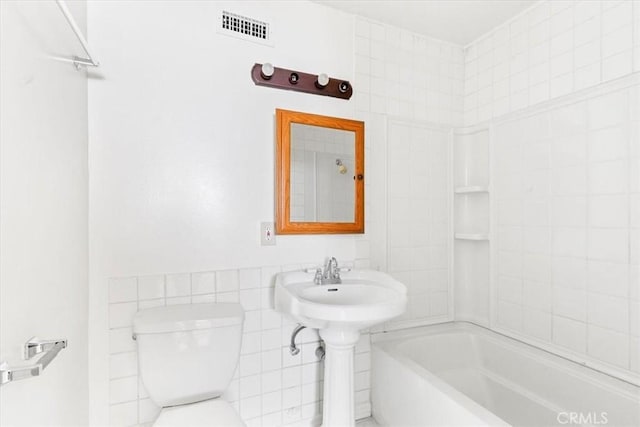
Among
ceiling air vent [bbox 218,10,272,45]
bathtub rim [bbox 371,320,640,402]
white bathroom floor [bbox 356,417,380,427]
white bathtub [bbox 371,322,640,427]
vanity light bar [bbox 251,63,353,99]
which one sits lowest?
white bathroom floor [bbox 356,417,380,427]

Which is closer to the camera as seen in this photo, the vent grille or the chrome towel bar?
the chrome towel bar

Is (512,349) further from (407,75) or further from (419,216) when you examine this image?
(407,75)

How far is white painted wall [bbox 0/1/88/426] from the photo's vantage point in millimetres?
724

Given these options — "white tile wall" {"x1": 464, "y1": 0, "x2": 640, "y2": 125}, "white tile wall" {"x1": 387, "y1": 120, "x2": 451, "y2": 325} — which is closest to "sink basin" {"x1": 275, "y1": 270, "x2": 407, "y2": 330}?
"white tile wall" {"x1": 387, "y1": 120, "x2": 451, "y2": 325}

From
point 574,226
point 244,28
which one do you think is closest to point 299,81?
point 244,28

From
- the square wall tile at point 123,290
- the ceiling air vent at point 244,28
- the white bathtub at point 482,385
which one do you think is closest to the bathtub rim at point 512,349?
the white bathtub at point 482,385

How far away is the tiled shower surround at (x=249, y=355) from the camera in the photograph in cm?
144

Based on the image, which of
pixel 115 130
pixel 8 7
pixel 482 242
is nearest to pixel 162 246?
pixel 115 130

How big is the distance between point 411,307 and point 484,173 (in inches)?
41.6

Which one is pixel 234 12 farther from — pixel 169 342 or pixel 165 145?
pixel 169 342

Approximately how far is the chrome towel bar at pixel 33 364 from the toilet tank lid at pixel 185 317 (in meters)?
0.54

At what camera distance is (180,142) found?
157cm

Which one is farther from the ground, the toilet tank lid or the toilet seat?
the toilet tank lid

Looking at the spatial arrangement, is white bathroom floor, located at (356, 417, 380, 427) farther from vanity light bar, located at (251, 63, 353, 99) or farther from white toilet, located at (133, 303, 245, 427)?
vanity light bar, located at (251, 63, 353, 99)
